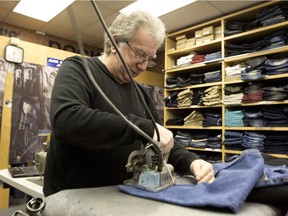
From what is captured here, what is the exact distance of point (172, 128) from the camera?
378 cm

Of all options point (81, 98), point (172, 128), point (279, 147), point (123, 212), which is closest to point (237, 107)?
point (279, 147)

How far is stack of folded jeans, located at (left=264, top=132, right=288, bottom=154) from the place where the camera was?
2.67 metres

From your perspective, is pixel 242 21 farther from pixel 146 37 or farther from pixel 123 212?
pixel 123 212

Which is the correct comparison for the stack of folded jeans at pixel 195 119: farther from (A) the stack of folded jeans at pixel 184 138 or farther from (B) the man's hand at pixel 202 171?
(B) the man's hand at pixel 202 171

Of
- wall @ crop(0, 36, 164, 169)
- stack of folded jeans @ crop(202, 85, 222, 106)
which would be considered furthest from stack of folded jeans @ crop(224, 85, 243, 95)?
wall @ crop(0, 36, 164, 169)

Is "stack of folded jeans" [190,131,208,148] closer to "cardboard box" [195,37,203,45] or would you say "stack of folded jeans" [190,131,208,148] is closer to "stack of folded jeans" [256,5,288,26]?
"cardboard box" [195,37,203,45]

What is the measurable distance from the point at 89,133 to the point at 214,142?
2792 millimetres

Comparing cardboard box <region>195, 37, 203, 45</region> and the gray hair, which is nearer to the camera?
the gray hair

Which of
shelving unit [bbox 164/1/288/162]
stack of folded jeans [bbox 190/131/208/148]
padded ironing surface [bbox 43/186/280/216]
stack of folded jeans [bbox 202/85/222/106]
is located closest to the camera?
padded ironing surface [bbox 43/186/280/216]

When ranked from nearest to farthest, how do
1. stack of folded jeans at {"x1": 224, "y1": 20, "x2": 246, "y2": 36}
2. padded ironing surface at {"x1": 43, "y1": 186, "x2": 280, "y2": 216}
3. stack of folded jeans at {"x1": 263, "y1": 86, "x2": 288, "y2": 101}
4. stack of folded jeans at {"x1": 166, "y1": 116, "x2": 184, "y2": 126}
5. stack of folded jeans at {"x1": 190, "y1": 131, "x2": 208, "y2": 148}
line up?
1. padded ironing surface at {"x1": 43, "y1": 186, "x2": 280, "y2": 216}
2. stack of folded jeans at {"x1": 263, "y1": 86, "x2": 288, "y2": 101}
3. stack of folded jeans at {"x1": 224, "y1": 20, "x2": 246, "y2": 36}
4. stack of folded jeans at {"x1": 190, "y1": 131, "x2": 208, "y2": 148}
5. stack of folded jeans at {"x1": 166, "y1": 116, "x2": 184, "y2": 126}

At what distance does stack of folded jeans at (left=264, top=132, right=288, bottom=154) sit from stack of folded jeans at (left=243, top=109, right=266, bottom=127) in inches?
6.4

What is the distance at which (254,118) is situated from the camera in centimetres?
287

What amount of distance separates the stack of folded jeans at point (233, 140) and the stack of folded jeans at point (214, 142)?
128mm

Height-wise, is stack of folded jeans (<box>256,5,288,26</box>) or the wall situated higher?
stack of folded jeans (<box>256,5,288,26</box>)
